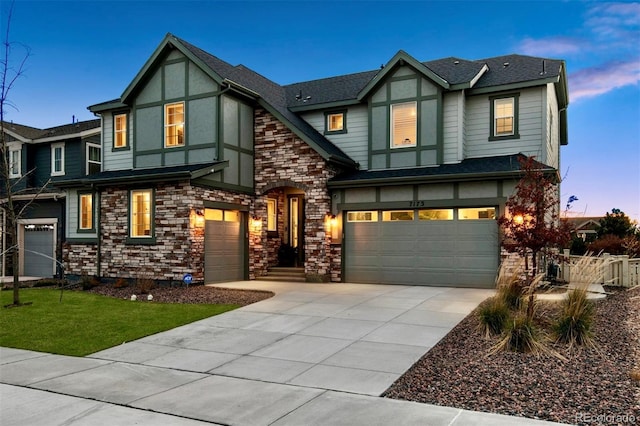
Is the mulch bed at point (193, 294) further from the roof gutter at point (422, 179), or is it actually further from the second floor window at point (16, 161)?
the second floor window at point (16, 161)

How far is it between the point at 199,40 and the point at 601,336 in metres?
40.8

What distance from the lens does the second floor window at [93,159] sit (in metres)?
20.0

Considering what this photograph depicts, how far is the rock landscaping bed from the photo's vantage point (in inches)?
185

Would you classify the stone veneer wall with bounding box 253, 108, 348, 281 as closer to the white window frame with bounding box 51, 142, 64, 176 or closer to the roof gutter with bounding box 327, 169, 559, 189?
the roof gutter with bounding box 327, 169, 559, 189

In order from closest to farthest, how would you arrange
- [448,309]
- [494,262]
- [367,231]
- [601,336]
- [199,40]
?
[601,336]
[448,309]
[494,262]
[367,231]
[199,40]

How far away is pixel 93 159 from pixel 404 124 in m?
13.3

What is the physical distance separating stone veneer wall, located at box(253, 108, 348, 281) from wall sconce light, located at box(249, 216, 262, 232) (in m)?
0.16

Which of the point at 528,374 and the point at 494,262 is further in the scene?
the point at 494,262

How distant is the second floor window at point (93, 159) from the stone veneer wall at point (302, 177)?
8016 mm

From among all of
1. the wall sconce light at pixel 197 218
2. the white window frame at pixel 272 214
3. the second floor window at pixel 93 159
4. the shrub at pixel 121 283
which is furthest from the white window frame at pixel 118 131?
the white window frame at pixel 272 214

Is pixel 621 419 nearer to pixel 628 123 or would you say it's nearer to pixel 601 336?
pixel 601 336

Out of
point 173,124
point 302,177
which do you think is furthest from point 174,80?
point 302,177

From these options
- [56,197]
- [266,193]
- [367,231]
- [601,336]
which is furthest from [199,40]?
[601,336]

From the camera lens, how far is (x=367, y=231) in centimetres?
1545
